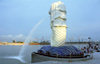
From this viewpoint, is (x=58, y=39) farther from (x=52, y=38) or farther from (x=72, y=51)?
(x=72, y=51)

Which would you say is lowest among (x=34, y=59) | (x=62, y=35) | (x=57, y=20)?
(x=34, y=59)

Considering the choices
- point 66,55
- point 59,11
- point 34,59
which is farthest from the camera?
point 59,11

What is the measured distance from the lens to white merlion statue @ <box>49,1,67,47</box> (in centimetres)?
2264

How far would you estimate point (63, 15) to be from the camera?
23.0m

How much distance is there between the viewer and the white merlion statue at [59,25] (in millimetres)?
22641

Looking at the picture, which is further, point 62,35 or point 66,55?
point 62,35

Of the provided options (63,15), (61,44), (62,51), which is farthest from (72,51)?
(63,15)

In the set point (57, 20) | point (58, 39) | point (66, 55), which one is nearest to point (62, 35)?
point (58, 39)

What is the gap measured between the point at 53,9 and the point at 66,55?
8101 millimetres

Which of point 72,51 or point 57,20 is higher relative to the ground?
point 57,20

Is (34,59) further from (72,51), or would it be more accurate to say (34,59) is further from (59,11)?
(59,11)

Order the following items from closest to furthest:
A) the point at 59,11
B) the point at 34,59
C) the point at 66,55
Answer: the point at 66,55 → the point at 34,59 → the point at 59,11

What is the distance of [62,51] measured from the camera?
66.2ft

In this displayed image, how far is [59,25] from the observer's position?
2253cm
